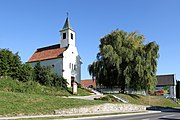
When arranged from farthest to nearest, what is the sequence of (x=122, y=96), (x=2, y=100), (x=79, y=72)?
(x=79, y=72)
(x=122, y=96)
(x=2, y=100)

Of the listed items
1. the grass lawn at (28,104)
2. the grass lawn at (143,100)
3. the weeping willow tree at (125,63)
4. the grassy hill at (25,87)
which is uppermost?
the weeping willow tree at (125,63)

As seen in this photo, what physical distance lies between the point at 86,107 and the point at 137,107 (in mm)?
10588

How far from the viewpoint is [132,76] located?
43.8 meters

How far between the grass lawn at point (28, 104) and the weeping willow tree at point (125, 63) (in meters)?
18.2

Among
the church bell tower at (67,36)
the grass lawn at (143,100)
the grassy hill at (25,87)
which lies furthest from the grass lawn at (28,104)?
the church bell tower at (67,36)

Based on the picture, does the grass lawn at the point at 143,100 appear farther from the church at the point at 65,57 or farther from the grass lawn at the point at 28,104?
the grass lawn at the point at 28,104

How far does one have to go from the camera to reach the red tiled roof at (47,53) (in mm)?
50781

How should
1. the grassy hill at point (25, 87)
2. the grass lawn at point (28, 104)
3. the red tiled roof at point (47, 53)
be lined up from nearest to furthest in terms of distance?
the grass lawn at point (28, 104)
the grassy hill at point (25, 87)
the red tiled roof at point (47, 53)

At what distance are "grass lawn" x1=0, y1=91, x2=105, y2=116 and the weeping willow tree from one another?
716 inches

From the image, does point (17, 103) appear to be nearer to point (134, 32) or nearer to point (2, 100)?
point (2, 100)

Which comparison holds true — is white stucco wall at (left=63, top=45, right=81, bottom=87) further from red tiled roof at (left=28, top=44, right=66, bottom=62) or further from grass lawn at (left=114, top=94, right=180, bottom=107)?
grass lawn at (left=114, top=94, right=180, bottom=107)

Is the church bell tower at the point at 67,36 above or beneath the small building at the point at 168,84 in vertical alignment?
above

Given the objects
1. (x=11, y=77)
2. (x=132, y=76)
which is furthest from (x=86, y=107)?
(x=132, y=76)

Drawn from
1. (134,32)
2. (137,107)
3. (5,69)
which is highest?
(134,32)
